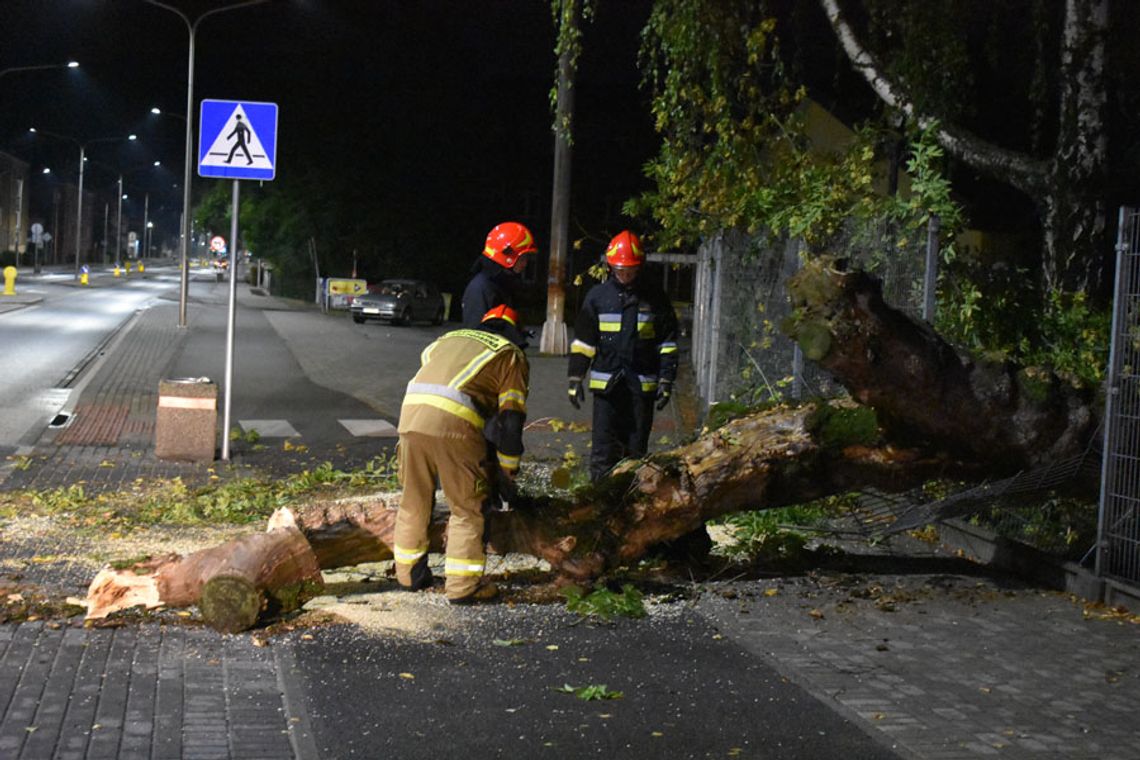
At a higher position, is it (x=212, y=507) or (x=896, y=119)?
(x=896, y=119)

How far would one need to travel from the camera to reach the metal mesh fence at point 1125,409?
718 cm

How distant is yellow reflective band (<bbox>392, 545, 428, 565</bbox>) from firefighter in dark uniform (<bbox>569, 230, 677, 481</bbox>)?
2230mm

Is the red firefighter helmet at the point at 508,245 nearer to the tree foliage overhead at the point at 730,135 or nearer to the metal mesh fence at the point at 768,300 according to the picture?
the metal mesh fence at the point at 768,300

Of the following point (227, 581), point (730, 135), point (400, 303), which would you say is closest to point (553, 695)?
point (227, 581)

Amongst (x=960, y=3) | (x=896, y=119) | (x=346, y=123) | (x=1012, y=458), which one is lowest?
(x=1012, y=458)

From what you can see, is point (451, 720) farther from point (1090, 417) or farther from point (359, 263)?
point (359, 263)

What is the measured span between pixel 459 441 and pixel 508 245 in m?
1.15

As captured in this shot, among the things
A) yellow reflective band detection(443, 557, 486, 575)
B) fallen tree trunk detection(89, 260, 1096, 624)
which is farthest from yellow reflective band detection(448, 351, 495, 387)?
yellow reflective band detection(443, 557, 486, 575)

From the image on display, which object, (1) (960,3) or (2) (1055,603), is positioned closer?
(2) (1055,603)

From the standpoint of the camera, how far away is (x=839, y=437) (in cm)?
755

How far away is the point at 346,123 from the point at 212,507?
150 feet

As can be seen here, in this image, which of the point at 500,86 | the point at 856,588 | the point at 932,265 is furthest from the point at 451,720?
the point at 500,86

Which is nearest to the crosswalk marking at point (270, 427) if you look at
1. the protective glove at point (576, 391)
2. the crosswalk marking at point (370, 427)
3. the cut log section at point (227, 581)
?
the crosswalk marking at point (370, 427)

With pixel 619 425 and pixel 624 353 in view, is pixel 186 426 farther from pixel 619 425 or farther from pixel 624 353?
pixel 624 353
